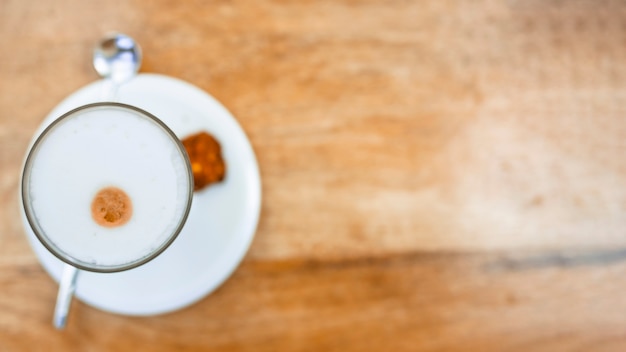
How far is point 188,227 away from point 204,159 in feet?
0.29

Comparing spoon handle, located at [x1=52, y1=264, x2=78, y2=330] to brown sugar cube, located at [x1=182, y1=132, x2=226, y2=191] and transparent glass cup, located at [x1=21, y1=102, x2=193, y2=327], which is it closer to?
transparent glass cup, located at [x1=21, y1=102, x2=193, y2=327]

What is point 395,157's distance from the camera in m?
0.77

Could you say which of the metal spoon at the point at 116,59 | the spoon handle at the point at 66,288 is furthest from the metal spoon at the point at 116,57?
the spoon handle at the point at 66,288

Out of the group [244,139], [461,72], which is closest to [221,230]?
[244,139]

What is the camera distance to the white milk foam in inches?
23.0

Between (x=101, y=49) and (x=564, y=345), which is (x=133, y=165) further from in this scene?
(x=564, y=345)

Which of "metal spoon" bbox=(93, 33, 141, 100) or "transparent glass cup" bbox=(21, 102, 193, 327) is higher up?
"metal spoon" bbox=(93, 33, 141, 100)

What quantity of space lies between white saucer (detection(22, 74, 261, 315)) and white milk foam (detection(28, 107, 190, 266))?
0.35 ft

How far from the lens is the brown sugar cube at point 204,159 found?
69cm

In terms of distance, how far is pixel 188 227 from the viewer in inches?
27.5

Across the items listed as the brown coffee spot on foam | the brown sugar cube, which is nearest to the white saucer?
the brown sugar cube

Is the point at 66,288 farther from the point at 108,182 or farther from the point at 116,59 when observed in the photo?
the point at 116,59

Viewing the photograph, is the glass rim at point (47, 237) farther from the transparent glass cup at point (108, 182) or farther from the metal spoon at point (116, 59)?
the metal spoon at point (116, 59)

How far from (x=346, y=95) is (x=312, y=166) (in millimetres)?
108
